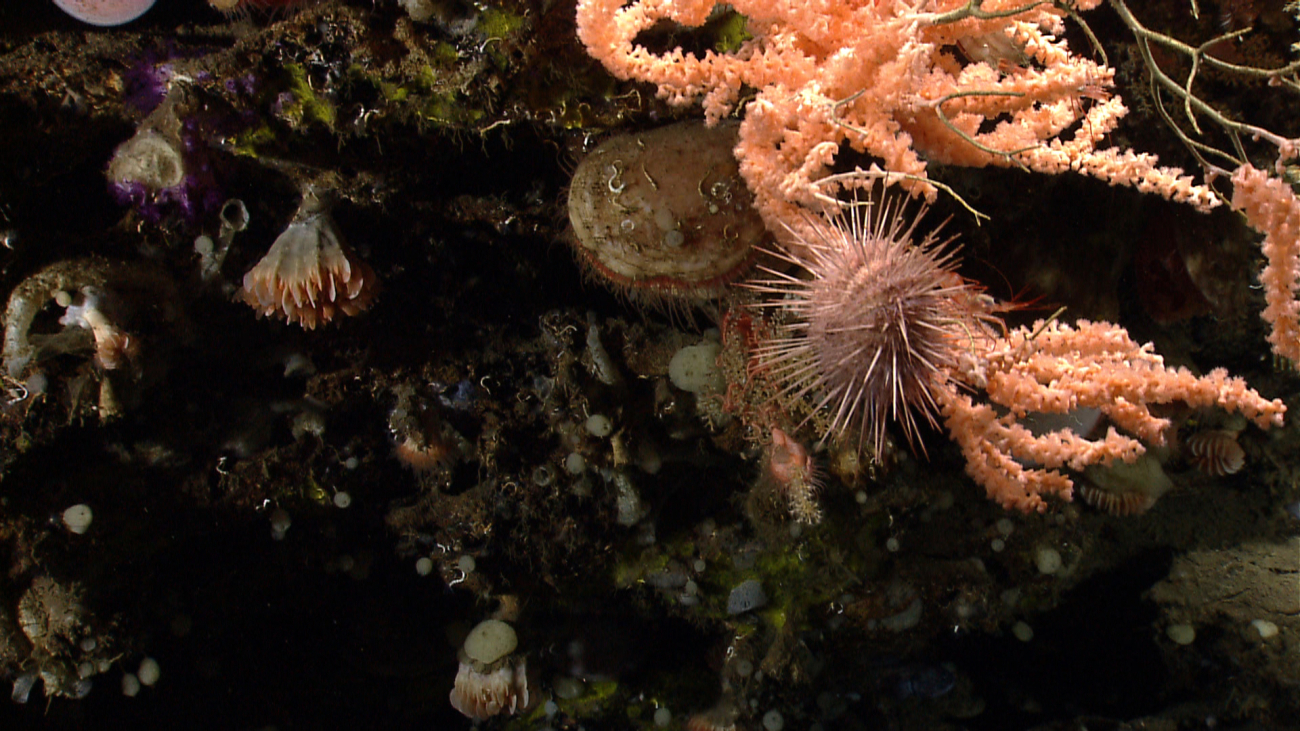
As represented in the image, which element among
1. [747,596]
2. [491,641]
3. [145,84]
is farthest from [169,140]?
[747,596]

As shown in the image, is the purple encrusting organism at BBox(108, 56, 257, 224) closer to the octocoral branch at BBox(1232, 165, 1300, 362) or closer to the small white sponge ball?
the small white sponge ball

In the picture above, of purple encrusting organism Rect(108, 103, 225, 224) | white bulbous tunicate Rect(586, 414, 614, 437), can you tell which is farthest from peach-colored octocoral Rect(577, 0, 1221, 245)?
purple encrusting organism Rect(108, 103, 225, 224)

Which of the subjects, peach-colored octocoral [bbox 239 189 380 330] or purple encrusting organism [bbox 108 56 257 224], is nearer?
purple encrusting organism [bbox 108 56 257 224]

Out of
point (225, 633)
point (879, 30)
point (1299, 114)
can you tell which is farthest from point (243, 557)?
point (1299, 114)

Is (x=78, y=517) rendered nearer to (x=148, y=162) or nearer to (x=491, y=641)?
(x=148, y=162)

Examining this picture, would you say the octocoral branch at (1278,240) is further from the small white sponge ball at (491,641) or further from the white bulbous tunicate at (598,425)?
the small white sponge ball at (491,641)

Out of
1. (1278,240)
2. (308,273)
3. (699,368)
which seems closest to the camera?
(1278,240)

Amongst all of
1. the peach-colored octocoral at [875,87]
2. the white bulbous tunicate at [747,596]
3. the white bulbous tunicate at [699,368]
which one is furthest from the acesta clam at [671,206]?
the white bulbous tunicate at [747,596]
